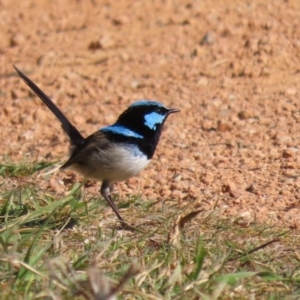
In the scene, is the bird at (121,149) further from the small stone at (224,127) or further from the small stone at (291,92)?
the small stone at (291,92)

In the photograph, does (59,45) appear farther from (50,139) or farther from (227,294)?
(227,294)

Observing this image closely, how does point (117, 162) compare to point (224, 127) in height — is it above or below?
above

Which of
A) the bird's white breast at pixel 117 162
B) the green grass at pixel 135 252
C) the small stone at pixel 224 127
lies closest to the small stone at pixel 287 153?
the small stone at pixel 224 127

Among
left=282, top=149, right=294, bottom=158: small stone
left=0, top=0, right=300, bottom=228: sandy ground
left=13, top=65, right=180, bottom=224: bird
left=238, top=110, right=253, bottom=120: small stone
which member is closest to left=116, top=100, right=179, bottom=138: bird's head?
left=13, top=65, right=180, bottom=224: bird

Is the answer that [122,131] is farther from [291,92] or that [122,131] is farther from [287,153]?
[291,92]

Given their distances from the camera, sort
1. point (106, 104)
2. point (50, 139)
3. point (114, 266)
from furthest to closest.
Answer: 1. point (106, 104)
2. point (50, 139)
3. point (114, 266)

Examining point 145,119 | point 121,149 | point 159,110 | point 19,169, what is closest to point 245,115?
point 159,110

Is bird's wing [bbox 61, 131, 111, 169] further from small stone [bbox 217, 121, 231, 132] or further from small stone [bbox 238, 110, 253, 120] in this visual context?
small stone [bbox 238, 110, 253, 120]

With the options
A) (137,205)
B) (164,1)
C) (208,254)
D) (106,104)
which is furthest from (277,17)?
(208,254)
